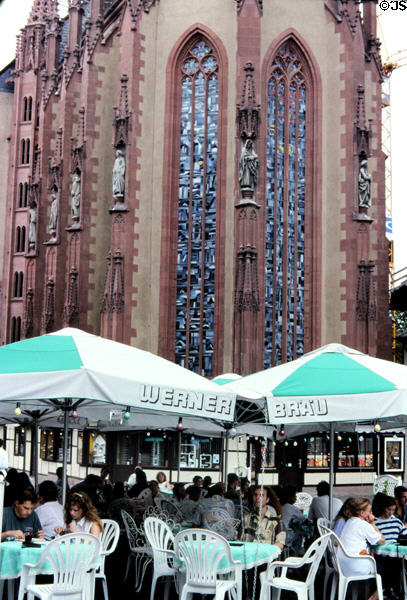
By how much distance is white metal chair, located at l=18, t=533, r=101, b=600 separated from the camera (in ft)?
28.4

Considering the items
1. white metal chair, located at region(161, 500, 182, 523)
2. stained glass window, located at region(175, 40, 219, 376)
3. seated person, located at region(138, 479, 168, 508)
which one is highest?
stained glass window, located at region(175, 40, 219, 376)

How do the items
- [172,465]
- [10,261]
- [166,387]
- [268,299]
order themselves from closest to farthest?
[166,387], [172,465], [268,299], [10,261]

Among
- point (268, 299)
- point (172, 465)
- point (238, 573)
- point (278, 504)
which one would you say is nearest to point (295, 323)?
point (268, 299)

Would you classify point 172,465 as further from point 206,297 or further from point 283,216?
point 283,216

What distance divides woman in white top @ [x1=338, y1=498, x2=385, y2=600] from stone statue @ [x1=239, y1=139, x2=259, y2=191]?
22.8 m

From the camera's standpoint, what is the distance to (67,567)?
8.74 metres

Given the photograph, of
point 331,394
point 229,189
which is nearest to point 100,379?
point 331,394

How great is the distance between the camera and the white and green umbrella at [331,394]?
34.3 feet

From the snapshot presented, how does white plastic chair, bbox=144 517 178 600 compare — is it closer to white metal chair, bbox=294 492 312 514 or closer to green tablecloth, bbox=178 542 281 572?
green tablecloth, bbox=178 542 281 572

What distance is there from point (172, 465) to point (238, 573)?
2223cm

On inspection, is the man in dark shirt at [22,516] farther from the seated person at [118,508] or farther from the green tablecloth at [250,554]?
the seated person at [118,508]

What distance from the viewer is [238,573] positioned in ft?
31.0

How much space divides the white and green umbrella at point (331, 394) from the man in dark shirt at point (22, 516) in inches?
104

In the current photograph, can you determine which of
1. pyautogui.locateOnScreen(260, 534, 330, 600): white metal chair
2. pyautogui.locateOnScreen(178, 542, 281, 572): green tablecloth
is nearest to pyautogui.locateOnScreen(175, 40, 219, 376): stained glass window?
pyautogui.locateOnScreen(178, 542, 281, 572): green tablecloth
